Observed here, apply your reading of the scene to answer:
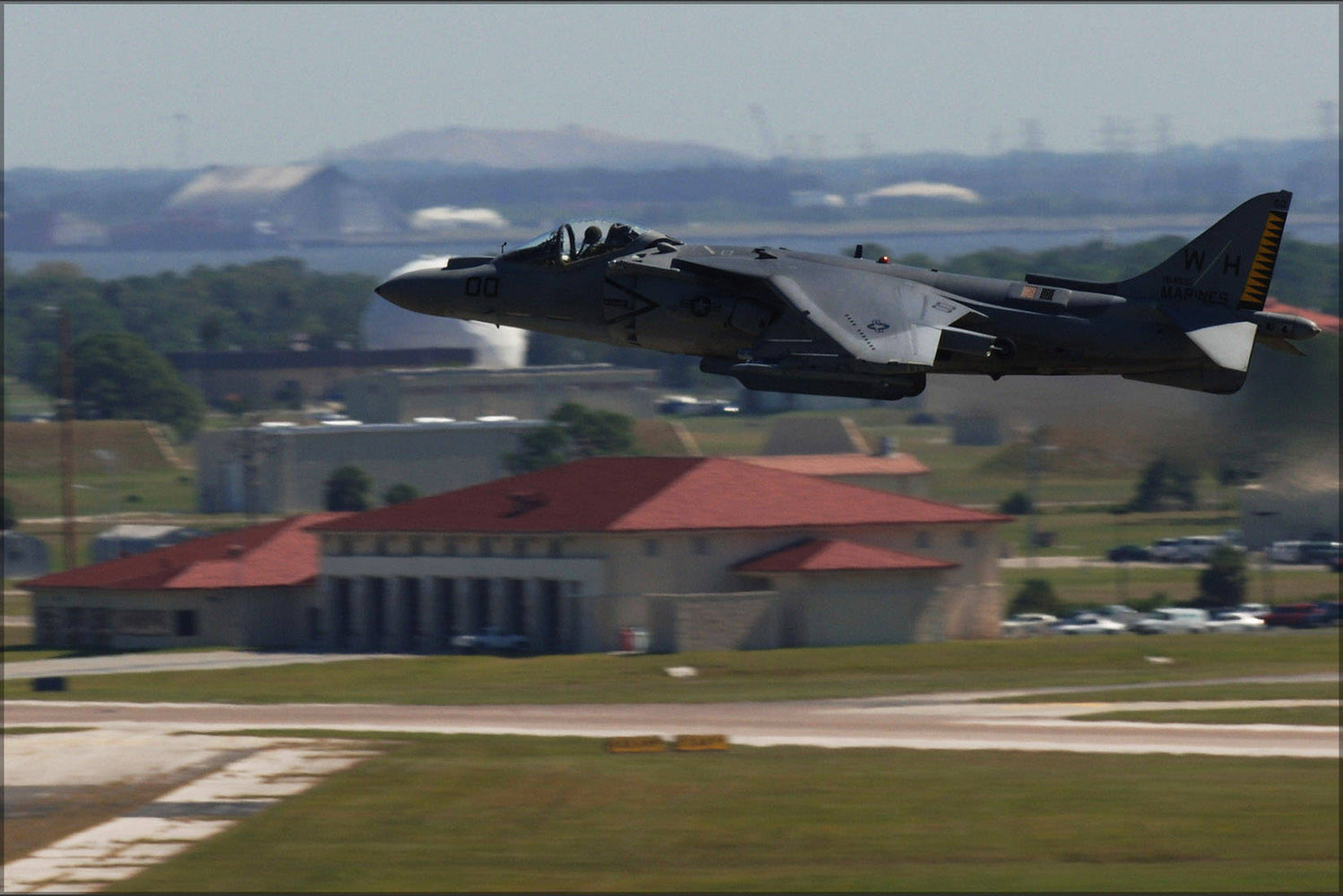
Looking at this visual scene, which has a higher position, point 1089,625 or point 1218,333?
point 1218,333

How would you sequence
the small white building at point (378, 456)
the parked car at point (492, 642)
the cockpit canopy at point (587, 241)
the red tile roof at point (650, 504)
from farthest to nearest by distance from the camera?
the small white building at point (378, 456) < the red tile roof at point (650, 504) < the parked car at point (492, 642) < the cockpit canopy at point (587, 241)

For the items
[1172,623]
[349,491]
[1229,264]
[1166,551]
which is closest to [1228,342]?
[1229,264]

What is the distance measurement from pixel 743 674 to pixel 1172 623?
117 ft

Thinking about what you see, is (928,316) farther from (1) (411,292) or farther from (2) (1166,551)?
(2) (1166,551)

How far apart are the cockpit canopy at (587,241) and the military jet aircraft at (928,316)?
0.08 m

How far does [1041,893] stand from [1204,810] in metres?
15.8

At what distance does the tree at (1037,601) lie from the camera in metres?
132

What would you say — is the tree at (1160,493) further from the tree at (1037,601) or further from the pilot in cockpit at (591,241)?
the pilot in cockpit at (591,241)

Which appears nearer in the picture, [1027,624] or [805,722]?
[805,722]

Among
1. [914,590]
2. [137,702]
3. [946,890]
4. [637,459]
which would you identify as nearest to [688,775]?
[946,890]

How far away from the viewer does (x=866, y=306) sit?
3094 centimetres

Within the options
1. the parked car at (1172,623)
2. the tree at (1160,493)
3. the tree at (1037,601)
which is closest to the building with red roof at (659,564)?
the tree at (1037,601)

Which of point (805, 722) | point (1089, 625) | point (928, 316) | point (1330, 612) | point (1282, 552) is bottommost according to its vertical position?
point (1089, 625)

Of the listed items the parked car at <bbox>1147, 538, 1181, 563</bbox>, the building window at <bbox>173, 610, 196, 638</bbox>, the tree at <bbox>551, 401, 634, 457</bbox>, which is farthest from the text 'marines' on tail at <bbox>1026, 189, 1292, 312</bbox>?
the tree at <bbox>551, 401, 634, 457</bbox>
